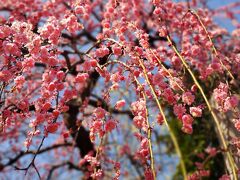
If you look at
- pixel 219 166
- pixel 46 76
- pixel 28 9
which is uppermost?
pixel 28 9

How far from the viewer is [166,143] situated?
30.8 ft

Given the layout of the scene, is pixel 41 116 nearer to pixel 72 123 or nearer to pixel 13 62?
pixel 13 62

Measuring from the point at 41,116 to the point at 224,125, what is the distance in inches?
117

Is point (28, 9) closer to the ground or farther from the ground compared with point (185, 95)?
farther from the ground

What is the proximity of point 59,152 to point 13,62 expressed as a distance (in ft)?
22.7

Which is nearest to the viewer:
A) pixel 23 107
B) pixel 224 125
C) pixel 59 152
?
pixel 23 107

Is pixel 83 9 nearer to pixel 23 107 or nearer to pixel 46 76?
pixel 46 76

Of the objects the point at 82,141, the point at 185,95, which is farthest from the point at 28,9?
the point at 185,95

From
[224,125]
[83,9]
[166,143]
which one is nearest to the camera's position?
[83,9]

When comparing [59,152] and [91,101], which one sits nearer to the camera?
[91,101]

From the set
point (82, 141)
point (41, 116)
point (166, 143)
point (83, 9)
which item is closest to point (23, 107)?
point (41, 116)

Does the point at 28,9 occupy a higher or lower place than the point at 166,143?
higher

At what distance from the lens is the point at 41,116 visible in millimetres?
3406

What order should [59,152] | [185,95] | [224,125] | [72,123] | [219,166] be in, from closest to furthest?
[185,95] → [224,125] → [72,123] → [219,166] → [59,152]
